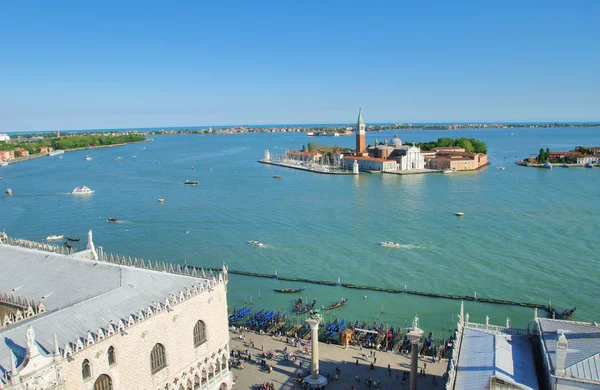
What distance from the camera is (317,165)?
289 ft

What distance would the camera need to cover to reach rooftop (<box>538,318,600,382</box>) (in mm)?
10912

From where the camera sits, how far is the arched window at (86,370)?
11.9m

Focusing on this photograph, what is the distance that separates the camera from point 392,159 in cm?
8462

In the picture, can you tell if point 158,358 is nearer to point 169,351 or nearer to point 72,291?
point 169,351

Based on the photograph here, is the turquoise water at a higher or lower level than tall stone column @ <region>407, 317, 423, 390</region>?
lower

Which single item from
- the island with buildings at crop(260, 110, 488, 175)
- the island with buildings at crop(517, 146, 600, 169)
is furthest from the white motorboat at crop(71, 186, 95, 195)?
the island with buildings at crop(517, 146, 600, 169)

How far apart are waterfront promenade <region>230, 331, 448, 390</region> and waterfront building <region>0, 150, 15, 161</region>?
353 feet

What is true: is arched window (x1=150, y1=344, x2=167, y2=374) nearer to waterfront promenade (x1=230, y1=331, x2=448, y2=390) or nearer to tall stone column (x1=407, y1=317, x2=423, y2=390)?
waterfront promenade (x1=230, y1=331, x2=448, y2=390)

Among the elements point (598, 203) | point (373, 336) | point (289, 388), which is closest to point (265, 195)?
point (598, 203)

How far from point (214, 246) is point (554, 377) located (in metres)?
26.6

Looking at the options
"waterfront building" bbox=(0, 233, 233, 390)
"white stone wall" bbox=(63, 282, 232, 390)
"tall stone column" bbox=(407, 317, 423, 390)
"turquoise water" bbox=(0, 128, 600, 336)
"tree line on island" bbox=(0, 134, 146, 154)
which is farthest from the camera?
"tree line on island" bbox=(0, 134, 146, 154)

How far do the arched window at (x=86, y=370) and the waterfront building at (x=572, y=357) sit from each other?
35.2 feet

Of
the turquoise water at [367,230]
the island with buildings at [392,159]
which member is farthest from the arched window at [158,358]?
the island with buildings at [392,159]

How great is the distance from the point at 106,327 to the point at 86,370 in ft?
4.07
